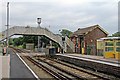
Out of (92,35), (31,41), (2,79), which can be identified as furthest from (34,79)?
(31,41)

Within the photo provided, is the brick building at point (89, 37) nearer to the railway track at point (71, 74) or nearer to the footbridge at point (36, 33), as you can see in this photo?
the footbridge at point (36, 33)

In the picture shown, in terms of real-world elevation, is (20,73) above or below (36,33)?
below

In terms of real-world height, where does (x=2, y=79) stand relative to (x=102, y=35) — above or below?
below

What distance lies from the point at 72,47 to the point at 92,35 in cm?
497

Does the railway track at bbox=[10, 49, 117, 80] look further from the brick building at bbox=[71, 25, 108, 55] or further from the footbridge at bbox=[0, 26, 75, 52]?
the footbridge at bbox=[0, 26, 75, 52]

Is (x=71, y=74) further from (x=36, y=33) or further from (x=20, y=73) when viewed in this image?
(x=36, y=33)

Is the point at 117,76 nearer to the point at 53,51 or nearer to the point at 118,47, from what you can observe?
the point at 118,47

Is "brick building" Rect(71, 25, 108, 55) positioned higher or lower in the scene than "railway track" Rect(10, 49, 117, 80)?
higher

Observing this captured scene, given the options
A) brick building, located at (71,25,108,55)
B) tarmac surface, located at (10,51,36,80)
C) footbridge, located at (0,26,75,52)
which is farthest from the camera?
brick building, located at (71,25,108,55)

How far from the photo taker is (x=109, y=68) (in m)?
14.7

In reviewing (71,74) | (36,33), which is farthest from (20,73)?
(36,33)

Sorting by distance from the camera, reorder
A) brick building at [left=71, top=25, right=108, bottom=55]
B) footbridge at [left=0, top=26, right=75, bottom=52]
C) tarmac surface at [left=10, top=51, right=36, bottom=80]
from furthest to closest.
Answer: brick building at [left=71, top=25, right=108, bottom=55], footbridge at [left=0, top=26, right=75, bottom=52], tarmac surface at [left=10, top=51, right=36, bottom=80]

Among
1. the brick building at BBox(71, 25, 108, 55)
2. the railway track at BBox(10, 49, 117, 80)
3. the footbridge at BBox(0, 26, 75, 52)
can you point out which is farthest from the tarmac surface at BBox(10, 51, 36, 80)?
the brick building at BBox(71, 25, 108, 55)

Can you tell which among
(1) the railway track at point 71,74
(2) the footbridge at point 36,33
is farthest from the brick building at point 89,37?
(1) the railway track at point 71,74
